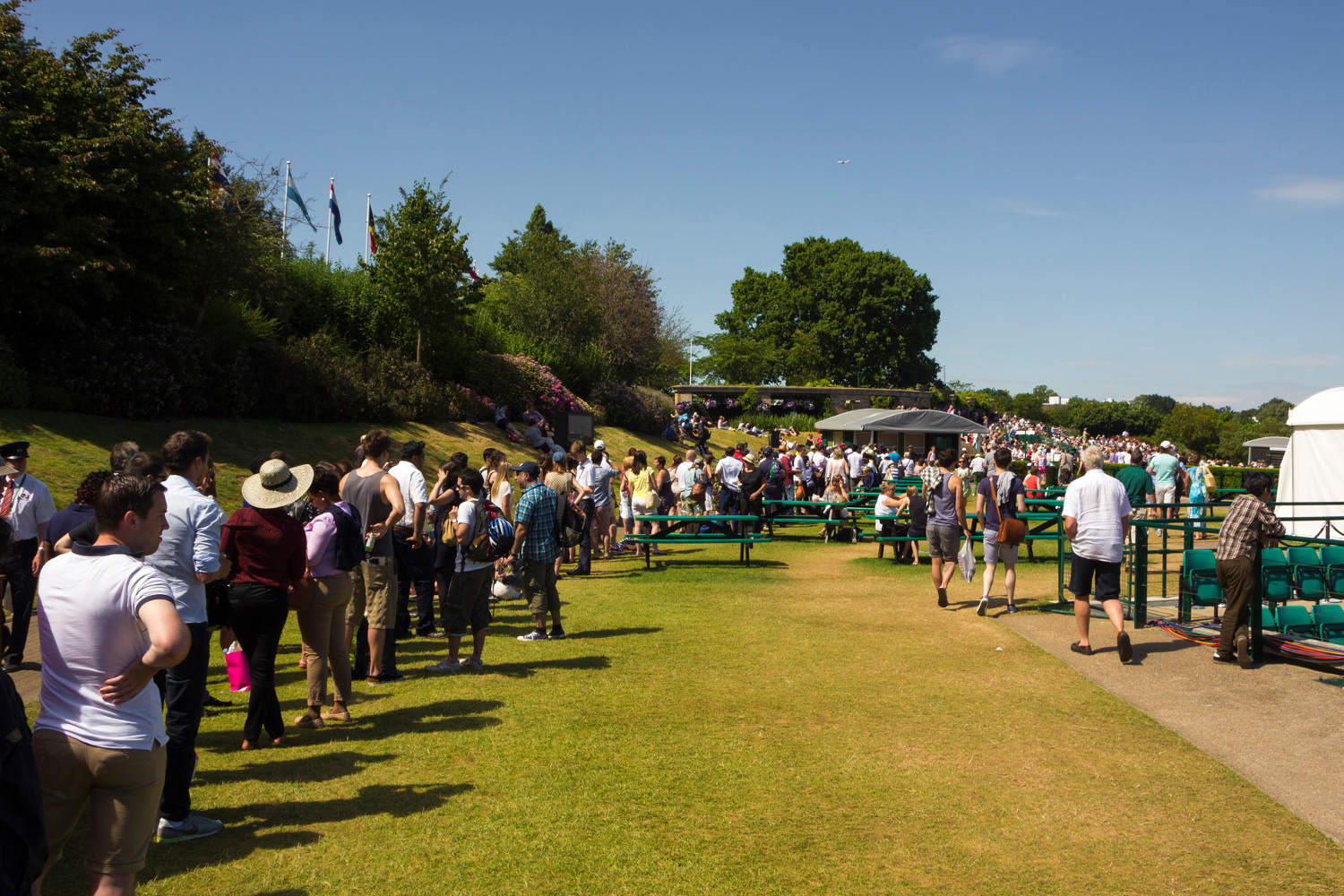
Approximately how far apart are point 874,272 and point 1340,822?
67048 millimetres

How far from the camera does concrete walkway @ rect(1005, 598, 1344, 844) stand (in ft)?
16.6

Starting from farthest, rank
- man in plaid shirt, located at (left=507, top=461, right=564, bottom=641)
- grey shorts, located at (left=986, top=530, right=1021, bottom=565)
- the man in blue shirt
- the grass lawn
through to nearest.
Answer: grey shorts, located at (left=986, top=530, right=1021, bottom=565) → man in plaid shirt, located at (left=507, top=461, right=564, bottom=641) → the man in blue shirt → the grass lawn

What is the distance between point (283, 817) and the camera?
14.8 ft

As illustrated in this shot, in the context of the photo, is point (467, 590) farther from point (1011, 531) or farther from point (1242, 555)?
point (1242, 555)

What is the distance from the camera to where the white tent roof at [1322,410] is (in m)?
16.5

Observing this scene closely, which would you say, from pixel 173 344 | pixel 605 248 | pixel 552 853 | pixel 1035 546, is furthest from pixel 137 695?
pixel 605 248

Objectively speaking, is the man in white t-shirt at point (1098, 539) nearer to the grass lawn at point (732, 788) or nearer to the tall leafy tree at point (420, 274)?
the grass lawn at point (732, 788)

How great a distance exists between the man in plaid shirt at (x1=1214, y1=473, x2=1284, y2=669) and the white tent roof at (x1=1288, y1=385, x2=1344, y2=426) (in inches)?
451

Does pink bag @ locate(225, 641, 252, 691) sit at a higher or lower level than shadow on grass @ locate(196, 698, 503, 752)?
higher

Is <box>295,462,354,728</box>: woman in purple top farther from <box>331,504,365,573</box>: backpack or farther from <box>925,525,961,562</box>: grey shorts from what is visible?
<box>925,525,961,562</box>: grey shorts

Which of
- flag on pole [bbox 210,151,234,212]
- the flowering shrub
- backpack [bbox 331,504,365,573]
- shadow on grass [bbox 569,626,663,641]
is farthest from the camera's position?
the flowering shrub

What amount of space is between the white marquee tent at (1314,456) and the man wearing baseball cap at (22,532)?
18.7 metres

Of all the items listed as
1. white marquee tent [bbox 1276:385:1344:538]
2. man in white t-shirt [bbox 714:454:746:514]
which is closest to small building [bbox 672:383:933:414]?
white marquee tent [bbox 1276:385:1344:538]

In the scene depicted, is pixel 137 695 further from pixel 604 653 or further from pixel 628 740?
pixel 604 653
